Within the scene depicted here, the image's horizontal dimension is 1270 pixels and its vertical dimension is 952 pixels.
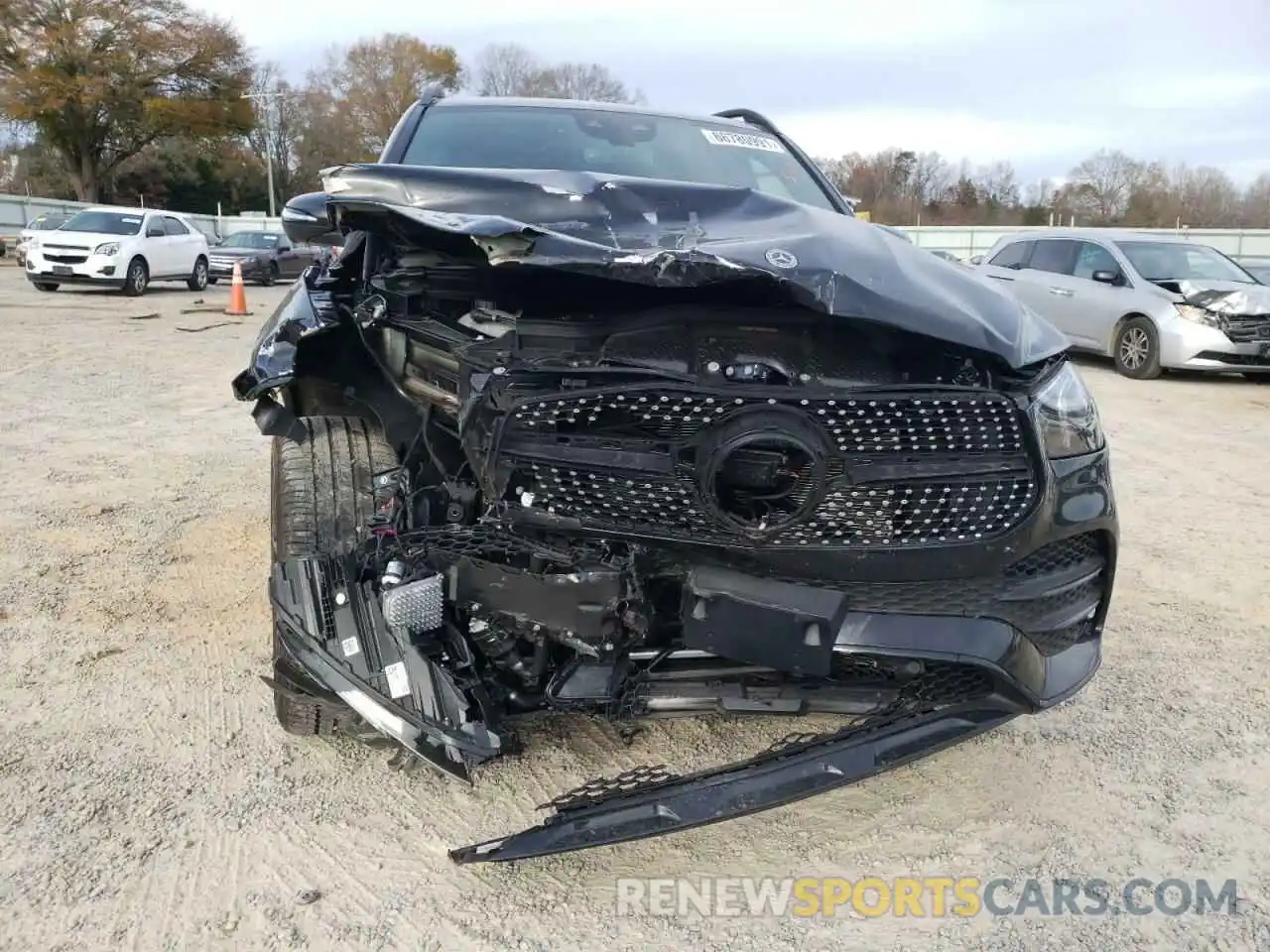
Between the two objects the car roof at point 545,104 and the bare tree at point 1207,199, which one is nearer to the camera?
the car roof at point 545,104

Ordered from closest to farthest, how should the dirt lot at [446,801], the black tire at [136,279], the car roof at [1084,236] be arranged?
1. the dirt lot at [446,801]
2. the car roof at [1084,236]
3. the black tire at [136,279]

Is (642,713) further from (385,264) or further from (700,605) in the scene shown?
(385,264)

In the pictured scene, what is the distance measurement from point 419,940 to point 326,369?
5.03 feet

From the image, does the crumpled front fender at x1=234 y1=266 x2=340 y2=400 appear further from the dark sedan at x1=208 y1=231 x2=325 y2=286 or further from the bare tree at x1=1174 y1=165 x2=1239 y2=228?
the bare tree at x1=1174 y1=165 x2=1239 y2=228

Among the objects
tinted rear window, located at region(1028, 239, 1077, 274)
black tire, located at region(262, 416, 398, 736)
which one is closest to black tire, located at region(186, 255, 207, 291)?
tinted rear window, located at region(1028, 239, 1077, 274)

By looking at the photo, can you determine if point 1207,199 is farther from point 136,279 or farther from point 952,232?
point 136,279

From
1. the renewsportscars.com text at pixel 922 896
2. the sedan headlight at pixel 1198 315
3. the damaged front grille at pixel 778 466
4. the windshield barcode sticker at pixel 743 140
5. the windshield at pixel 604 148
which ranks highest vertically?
the windshield barcode sticker at pixel 743 140

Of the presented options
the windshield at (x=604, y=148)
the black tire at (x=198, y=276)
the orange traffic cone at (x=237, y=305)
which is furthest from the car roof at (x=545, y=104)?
the black tire at (x=198, y=276)

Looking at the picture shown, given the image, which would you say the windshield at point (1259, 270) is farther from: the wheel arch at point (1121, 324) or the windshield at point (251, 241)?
the windshield at point (251, 241)

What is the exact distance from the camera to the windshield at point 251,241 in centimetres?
2122

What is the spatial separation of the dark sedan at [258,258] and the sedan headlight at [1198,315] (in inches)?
635

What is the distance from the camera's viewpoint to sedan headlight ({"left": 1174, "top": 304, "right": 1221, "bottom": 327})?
30.4 ft

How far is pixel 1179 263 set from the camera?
33.3 feet

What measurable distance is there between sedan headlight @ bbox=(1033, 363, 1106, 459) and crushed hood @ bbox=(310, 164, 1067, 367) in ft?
0.29
